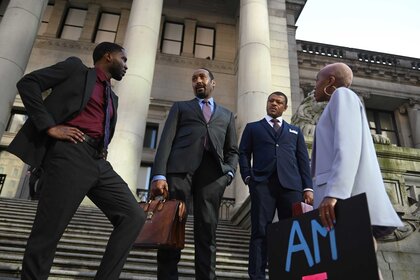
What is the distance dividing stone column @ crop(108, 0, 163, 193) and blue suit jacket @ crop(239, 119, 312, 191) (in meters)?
6.34

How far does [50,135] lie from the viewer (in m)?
2.72

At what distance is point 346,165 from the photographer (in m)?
2.33

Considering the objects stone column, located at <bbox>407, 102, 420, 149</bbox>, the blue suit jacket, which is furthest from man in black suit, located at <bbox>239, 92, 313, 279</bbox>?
stone column, located at <bbox>407, 102, 420, 149</bbox>

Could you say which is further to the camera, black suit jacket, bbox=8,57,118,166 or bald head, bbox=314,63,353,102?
bald head, bbox=314,63,353,102

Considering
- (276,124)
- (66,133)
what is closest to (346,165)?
(66,133)

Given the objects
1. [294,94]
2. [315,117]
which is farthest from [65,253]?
[294,94]

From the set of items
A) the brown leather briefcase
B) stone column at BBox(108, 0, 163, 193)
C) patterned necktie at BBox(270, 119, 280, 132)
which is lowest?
the brown leather briefcase

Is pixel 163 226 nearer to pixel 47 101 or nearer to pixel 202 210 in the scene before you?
pixel 202 210

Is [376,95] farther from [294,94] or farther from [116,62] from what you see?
[116,62]

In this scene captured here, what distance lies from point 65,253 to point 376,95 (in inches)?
840

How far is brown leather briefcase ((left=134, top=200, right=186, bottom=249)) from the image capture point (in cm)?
303

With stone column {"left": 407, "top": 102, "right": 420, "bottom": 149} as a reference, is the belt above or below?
below

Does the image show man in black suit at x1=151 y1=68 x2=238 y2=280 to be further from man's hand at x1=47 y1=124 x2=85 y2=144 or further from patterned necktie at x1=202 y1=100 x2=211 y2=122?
man's hand at x1=47 y1=124 x2=85 y2=144

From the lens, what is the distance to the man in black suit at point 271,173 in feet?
13.0
